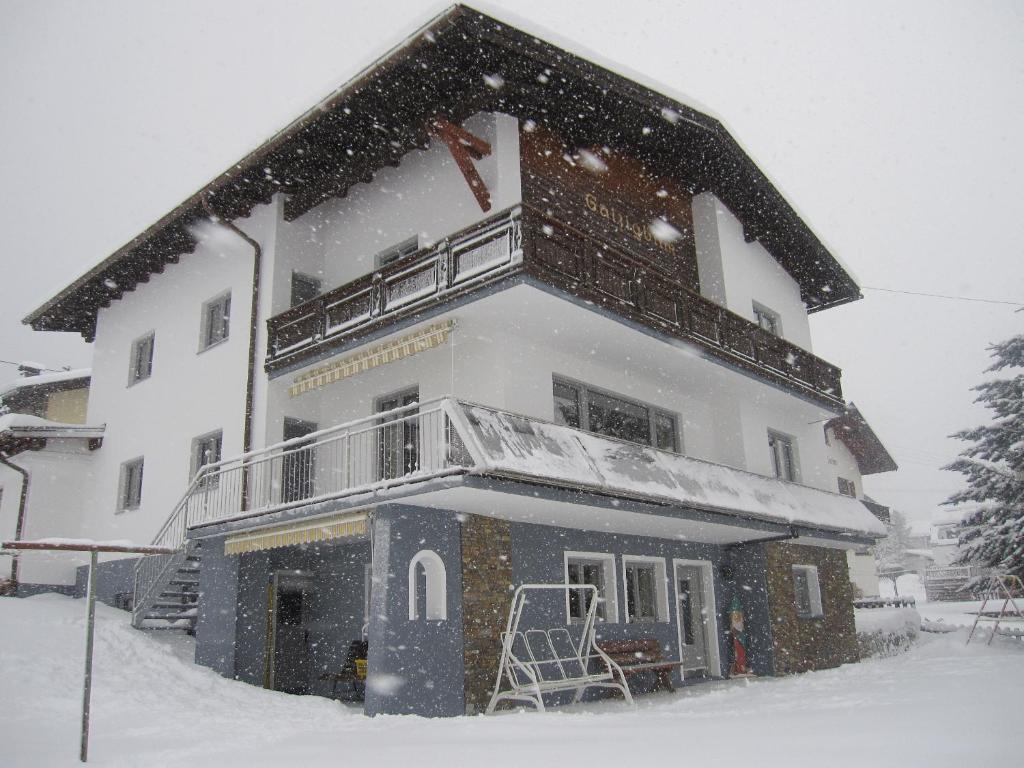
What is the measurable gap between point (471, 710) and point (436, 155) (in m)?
9.54

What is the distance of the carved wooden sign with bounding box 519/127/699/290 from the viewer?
46.1 feet

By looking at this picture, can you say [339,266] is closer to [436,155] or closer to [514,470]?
[436,155]

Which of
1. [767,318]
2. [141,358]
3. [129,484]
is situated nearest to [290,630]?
[129,484]

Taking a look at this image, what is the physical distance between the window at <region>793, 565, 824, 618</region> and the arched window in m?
10.1

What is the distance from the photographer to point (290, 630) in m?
14.9

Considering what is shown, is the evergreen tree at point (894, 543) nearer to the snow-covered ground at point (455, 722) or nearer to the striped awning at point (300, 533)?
the snow-covered ground at point (455, 722)

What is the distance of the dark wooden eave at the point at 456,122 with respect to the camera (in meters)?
12.7

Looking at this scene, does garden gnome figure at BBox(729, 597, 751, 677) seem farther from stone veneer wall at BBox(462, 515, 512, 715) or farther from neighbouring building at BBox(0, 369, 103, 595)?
neighbouring building at BBox(0, 369, 103, 595)

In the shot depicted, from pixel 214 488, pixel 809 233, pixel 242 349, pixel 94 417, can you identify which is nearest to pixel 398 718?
pixel 214 488

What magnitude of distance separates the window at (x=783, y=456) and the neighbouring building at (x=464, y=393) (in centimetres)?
7

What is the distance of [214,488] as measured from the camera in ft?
49.5

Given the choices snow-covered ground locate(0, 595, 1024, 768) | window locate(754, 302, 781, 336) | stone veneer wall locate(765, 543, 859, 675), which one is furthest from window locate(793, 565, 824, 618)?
window locate(754, 302, 781, 336)

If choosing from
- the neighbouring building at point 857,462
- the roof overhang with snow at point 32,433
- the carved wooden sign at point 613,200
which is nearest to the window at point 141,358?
the roof overhang with snow at point 32,433

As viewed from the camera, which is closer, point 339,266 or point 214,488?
point 214,488
